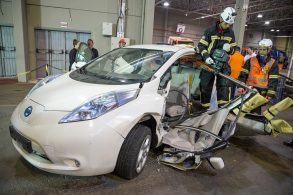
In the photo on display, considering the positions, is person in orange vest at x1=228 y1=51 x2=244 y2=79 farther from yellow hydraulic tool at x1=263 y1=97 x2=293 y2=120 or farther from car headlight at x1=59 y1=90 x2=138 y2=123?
car headlight at x1=59 y1=90 x2=138 y2=123

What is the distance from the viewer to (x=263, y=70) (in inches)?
162

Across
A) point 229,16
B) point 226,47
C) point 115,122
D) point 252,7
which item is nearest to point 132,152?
point 115,122

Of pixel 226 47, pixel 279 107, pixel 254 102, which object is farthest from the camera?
pixel 226 47

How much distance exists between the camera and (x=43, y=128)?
200cm

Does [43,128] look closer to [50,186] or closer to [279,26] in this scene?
[50,186]

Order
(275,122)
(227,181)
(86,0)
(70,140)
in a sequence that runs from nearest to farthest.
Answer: (70,140) < (227,181) < (275,122) < (86,0)

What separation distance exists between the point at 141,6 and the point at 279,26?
2208 centimetres

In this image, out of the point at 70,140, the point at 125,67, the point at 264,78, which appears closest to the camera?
the point at 70,140

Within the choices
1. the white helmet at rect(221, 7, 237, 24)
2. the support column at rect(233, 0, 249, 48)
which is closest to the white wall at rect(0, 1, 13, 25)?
the white helmet at rect(221, 7, 237, 24)

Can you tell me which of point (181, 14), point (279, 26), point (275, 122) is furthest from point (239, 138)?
point (279, 26)

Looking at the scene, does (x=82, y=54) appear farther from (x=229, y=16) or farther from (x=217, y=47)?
(x=229, y=16)

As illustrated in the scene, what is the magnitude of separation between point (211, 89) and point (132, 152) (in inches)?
96.4

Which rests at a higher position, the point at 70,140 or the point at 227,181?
the point at 70,140

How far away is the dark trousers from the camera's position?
4.09 metres
